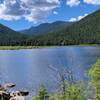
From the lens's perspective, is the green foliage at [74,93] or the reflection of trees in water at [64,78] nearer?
the green foliage at [74,93]

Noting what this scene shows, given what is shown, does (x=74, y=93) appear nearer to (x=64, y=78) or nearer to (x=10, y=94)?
(x=64, y=78)

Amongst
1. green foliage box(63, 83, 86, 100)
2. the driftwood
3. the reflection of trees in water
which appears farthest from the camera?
the driftwood

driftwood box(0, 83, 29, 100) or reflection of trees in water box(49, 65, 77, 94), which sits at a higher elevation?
→ reflection of trees in water box(49, 65, 77, 94)

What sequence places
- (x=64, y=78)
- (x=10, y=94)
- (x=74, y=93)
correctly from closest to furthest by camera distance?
(x=74, y=93) < (x=64, y=78) < (x=10, y=94)

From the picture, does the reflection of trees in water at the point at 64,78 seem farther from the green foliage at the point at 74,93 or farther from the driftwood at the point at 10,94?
the driftwood at the point at 10,94

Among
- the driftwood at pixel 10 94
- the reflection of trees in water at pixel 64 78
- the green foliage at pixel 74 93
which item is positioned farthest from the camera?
the driftwood at pixel 10 94

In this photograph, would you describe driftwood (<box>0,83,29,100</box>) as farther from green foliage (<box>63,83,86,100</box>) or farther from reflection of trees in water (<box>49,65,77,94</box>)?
green foliage (<box>63,83,86,100</box>)

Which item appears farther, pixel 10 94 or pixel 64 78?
pixel 10 94

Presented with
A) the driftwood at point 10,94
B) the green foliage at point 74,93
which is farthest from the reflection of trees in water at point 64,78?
the driftwood at point 10,94

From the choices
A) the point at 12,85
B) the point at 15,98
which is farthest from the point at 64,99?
the point at 12,85

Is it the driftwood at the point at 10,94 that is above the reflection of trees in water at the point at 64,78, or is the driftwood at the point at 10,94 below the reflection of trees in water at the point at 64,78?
below

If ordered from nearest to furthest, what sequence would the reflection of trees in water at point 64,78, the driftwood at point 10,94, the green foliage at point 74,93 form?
the green foliage at point 74,93 → the reflection of trees in water at point 64,78 → the driftwood at point 10,94

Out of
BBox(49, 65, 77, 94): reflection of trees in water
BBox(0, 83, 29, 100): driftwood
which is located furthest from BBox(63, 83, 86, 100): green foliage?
BBox(0, 83, 29, 100): driftwood

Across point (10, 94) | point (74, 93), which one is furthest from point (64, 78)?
point (10, 94)
